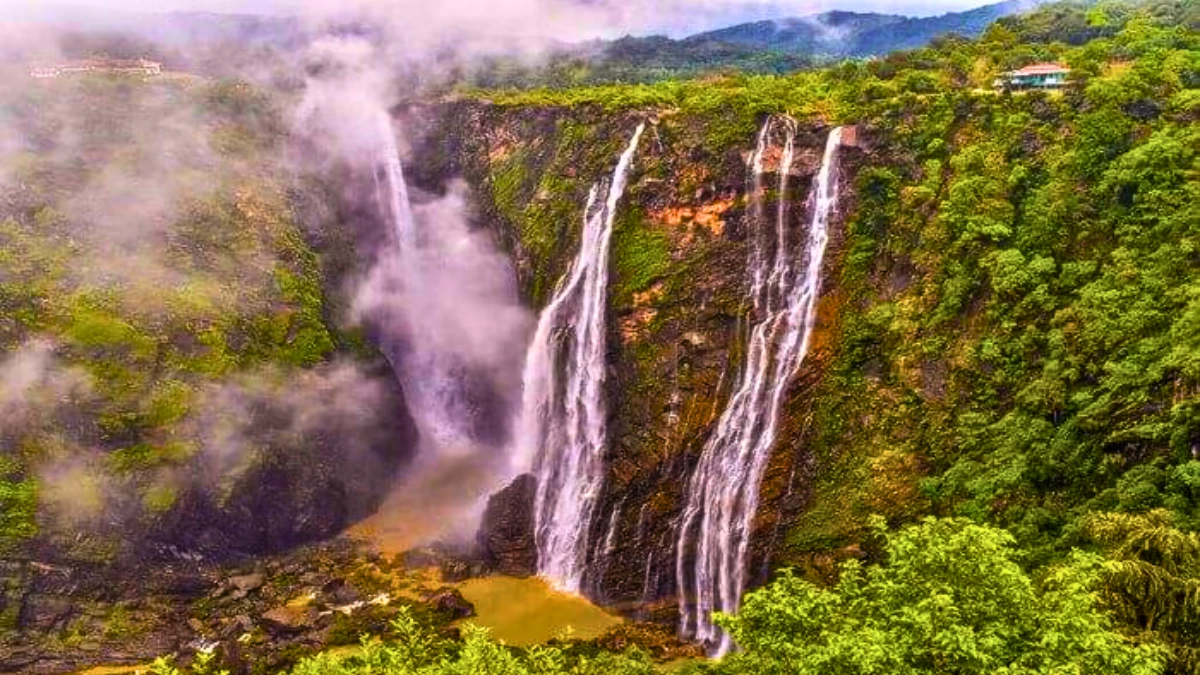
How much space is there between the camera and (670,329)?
118 ft

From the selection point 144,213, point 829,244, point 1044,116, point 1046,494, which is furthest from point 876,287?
point 144,213

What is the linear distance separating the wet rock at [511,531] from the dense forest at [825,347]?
4.26m

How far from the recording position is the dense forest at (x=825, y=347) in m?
14.0

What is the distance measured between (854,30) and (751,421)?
147 metres

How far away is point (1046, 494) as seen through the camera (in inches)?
1016

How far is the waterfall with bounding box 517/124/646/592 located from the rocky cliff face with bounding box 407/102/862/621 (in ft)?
2.26

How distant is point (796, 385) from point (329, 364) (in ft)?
75.3

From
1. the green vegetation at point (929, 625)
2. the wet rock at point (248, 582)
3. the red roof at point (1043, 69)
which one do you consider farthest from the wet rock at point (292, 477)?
the red roof at point (1043, 69)

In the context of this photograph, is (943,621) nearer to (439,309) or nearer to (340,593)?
(340,593)

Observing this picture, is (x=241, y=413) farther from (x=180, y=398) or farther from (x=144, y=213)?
(x=144, y=213)

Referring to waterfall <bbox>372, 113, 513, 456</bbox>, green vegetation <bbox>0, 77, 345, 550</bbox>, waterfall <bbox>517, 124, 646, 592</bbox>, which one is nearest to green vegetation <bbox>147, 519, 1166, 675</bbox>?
waterfall <bbox>517, 124, 646, 592</bbox>

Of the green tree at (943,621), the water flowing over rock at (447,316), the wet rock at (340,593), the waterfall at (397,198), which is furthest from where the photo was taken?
the waterfall at (397,198)

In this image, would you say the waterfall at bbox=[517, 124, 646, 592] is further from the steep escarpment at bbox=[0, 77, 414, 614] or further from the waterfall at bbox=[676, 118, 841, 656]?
the steep escarpment at bbox=[0, 77, 414, 614]

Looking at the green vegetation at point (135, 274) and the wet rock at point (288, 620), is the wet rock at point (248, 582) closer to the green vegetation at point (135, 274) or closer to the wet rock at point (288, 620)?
the wet rock at point (288, 620)
